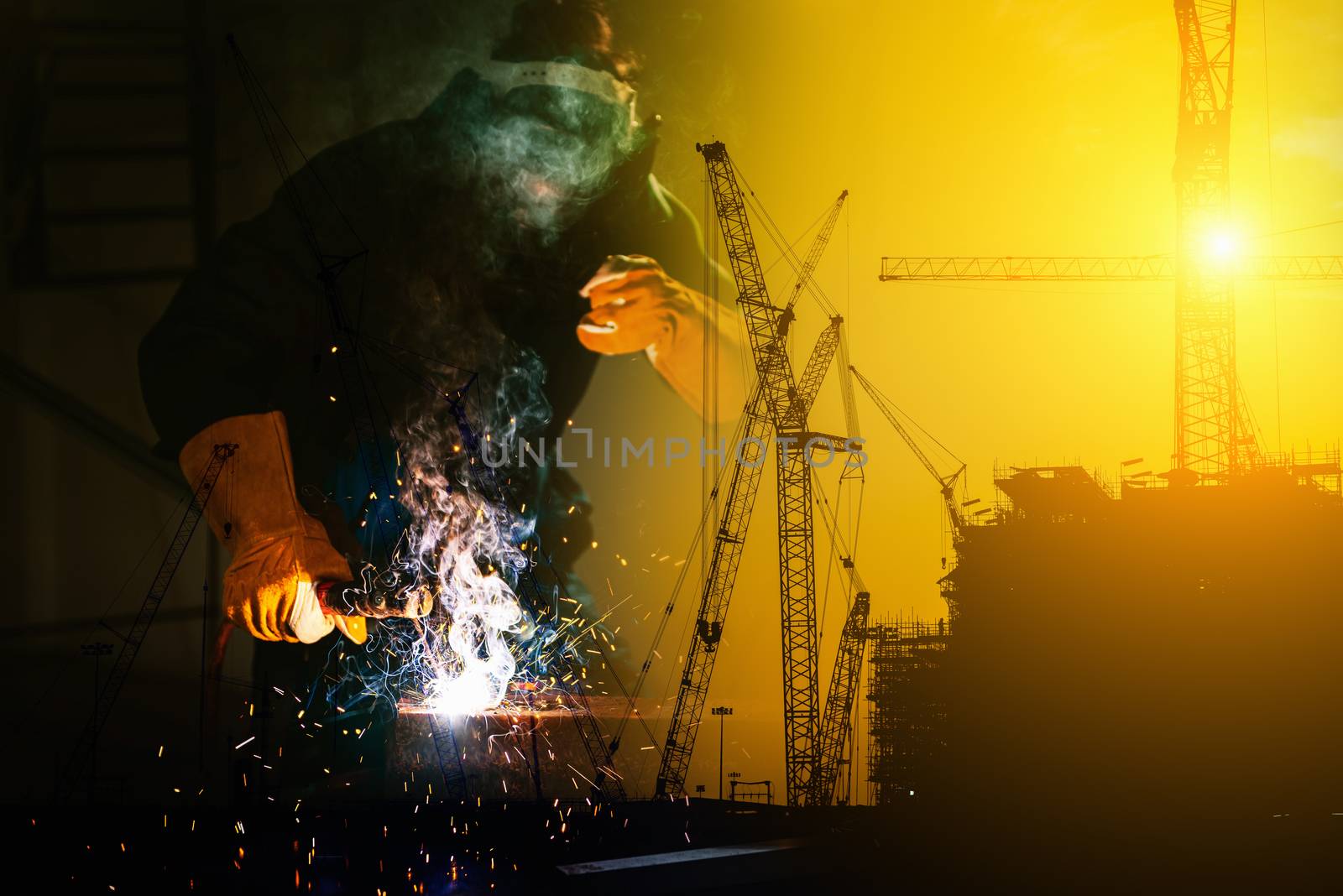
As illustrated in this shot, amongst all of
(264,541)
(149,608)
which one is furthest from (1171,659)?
(149,608)

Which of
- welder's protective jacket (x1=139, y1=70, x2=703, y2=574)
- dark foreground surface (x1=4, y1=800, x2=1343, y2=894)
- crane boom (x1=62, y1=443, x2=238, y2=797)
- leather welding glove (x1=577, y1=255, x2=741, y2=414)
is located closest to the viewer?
dark foreground surface (x1=4, y1=800, x2=1343, y2=894)

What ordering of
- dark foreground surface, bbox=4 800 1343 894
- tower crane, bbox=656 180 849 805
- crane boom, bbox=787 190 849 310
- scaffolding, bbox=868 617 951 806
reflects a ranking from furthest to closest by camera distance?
scaffolding, bbox=868 617 951 806 < tower crane, bbox=656 180 849 805 < crane boom, bbox=787 190 849 310 < dark foreground surface, bbox=4 800 1343 894

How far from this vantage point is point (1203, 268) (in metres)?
21.6

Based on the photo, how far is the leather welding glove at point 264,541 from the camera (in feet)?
68.3

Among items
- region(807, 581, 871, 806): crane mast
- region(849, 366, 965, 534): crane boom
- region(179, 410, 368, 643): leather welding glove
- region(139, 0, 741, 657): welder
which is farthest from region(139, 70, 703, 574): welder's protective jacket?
region(807, 581, 871, 806): crane mast

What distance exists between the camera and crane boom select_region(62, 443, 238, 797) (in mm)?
20781

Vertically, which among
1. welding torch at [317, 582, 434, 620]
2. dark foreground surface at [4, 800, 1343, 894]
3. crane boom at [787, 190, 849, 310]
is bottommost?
dark foreground surface at [4, 800, 1343, 894]

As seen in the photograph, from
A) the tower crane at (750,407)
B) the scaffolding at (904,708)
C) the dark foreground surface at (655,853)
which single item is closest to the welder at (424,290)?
the tower crane at (750,407)

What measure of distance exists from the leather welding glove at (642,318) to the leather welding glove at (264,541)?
6408mm

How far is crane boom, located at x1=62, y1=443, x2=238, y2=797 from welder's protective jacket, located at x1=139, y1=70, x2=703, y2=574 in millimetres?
870

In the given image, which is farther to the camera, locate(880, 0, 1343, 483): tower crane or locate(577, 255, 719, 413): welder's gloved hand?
locate(577, 255, 719, 413): welder's gloved hand

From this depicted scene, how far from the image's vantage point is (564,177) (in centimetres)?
2212

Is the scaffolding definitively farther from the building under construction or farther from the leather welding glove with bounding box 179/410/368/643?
the leather welding glove with bounding box 179/410/368/643

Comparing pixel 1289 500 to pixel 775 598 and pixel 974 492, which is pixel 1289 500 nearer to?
pixel 974 492
